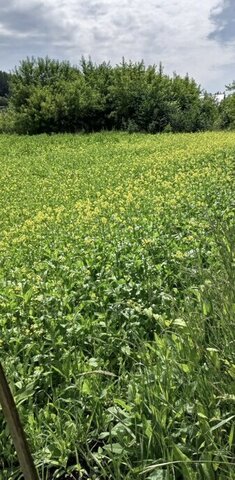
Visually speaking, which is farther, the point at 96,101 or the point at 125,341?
the point at 96,101

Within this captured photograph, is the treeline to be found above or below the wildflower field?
above

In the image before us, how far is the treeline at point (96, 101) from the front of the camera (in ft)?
94.0

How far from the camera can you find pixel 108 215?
603 cm

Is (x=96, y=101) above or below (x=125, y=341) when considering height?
above

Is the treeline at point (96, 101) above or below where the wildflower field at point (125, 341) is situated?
above

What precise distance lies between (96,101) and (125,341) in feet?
91.9

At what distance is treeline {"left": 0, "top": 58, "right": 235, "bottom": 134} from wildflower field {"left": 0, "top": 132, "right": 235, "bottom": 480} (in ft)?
75.6

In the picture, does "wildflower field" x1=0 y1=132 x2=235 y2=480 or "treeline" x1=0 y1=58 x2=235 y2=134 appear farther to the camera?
"treeline" x1=0 y1=58 x2=235 y2=134

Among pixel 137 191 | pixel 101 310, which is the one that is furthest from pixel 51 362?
pixel 137 191

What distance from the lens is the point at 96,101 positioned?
95.1 ft

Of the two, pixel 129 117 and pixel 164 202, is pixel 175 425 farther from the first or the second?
Result: pixel 129 117

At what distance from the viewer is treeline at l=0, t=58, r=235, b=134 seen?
2864 centimetres

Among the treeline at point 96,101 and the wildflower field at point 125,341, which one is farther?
the treeline at point 96,101

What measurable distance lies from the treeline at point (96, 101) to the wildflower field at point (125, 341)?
23028 millimetres
